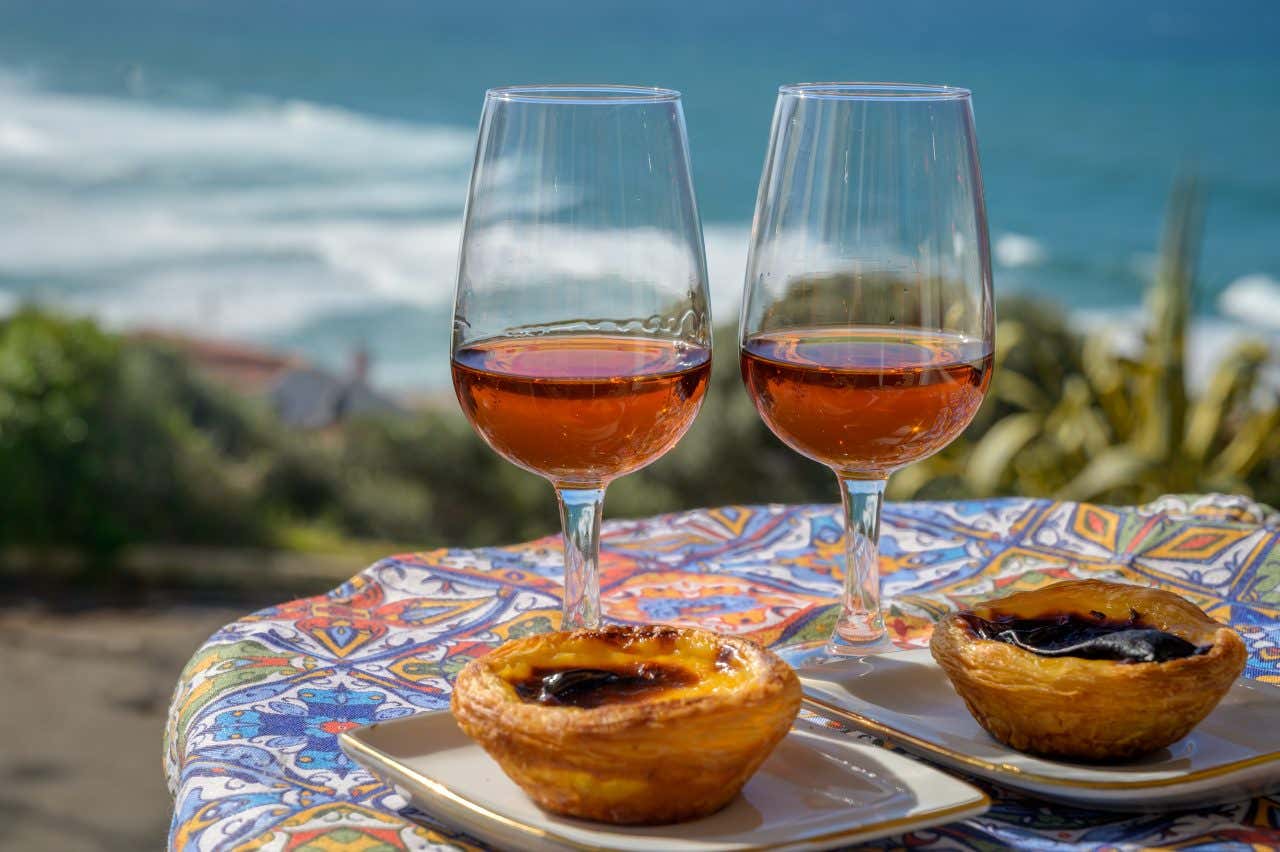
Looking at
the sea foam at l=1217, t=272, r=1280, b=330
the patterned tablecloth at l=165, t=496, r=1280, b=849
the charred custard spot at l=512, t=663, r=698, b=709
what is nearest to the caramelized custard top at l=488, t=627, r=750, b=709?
the charred custard spot at l=512, t=663, r=698, b=709

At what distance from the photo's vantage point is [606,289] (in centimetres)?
109

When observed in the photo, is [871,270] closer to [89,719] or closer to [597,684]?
[597,684]

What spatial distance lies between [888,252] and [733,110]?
954 centimetres

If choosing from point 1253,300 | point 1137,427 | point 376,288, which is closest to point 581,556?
point 1137,427

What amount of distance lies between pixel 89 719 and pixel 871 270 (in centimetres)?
384

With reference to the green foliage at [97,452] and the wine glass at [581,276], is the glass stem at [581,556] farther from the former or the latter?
the green foliage at [97,452]

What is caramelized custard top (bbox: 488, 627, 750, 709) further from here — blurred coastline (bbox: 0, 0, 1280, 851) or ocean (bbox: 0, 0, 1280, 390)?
ocean (bbox: 0, 0, 1280, 390)

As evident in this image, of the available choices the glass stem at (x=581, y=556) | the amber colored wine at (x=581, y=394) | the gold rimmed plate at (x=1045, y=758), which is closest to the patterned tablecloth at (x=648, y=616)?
the gold rimmed plate at (x=1045, y=758)

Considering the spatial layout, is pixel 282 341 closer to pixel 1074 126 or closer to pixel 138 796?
pixel 138 796

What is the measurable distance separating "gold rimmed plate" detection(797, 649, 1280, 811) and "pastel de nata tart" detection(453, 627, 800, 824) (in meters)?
0.13

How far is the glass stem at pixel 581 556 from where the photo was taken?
3.82ft

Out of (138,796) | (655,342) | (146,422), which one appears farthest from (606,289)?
(146,422)

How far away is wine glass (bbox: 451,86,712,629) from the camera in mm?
1087

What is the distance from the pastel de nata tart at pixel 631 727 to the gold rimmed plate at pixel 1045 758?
0.44 ft
